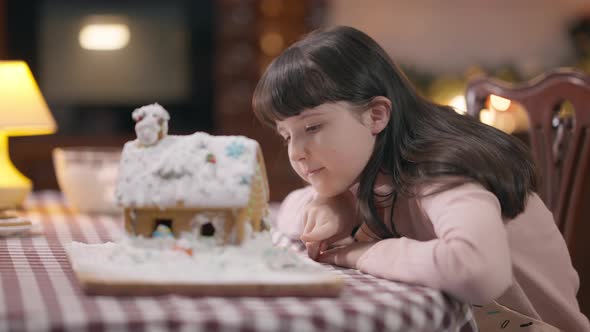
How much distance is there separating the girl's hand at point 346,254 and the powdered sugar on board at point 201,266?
0.40ft

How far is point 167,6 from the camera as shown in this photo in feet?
12.7

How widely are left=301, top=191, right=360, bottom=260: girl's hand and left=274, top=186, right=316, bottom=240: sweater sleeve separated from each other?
0.17 m

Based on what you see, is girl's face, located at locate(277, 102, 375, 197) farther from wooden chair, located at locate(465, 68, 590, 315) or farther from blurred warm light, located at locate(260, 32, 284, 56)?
blurred warm light, located at locate(260, 32, 284, 56)

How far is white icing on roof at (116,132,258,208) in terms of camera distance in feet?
2.97

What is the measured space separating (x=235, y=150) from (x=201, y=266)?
0.48 ft

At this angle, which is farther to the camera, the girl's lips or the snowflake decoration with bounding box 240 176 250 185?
the girl's lips

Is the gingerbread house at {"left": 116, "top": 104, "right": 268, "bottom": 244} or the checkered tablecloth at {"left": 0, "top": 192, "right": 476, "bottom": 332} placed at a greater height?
the gingerbread house at {"left": 116, "top": 104, "right": 268, "bottom": 244}

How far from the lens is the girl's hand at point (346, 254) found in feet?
3.48

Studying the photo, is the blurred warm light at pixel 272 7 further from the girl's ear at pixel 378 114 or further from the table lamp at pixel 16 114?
the girl's ear at pixel 378 114

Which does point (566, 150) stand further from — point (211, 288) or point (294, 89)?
point (211, 288)

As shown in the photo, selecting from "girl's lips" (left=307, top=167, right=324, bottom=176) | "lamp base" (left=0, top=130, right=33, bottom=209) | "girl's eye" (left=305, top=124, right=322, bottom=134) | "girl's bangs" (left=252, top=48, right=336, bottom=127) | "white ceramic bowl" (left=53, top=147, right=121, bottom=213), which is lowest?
"white ceramic bowl" (left=53, top=147, right=121, bottom=213)

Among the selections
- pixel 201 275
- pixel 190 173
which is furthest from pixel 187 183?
pixel 201 275

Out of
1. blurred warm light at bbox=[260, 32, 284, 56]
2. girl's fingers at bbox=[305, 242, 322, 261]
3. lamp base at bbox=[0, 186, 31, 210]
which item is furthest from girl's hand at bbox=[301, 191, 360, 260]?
blurred warm light at bbox=[260, 32, 284, 56]

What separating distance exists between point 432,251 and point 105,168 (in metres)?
1.08
